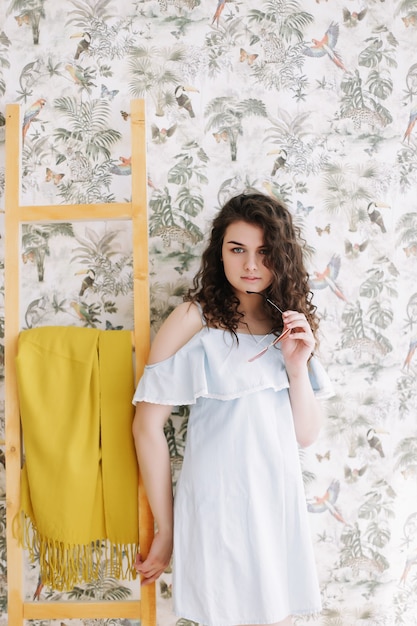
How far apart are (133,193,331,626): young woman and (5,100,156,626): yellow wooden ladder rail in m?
0.10

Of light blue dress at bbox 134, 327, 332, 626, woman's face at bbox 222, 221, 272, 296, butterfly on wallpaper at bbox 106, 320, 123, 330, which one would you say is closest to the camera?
light blue dress at bbox 134, 327, 332, 626

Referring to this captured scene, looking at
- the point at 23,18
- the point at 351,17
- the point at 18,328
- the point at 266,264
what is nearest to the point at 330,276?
the point at 266,264

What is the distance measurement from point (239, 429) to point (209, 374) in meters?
0.15

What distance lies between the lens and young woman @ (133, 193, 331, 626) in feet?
4.53

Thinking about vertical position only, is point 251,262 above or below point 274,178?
below

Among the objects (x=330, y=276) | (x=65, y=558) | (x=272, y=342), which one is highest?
(x=330, y=276)

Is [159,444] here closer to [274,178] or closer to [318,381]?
[318,381]

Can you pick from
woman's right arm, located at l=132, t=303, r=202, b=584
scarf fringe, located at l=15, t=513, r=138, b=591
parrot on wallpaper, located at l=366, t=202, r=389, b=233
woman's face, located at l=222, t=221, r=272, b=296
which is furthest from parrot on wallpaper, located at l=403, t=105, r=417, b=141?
scarf fringe, located at l=15, t=513, r=138, b=591

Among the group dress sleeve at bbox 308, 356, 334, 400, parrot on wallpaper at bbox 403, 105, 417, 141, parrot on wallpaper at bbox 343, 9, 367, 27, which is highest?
parrot on wallpaper at bbox 343, 9, 367, 27

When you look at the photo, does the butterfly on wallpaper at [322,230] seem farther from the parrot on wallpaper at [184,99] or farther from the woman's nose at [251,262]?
the parrot on wallpaper at [184,99]

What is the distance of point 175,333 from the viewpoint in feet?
4.90

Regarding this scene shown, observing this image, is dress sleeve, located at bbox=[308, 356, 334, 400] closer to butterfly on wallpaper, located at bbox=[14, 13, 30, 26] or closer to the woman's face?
the woman's face

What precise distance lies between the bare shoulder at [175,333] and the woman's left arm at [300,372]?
24 cm

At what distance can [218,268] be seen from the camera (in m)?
1.60
